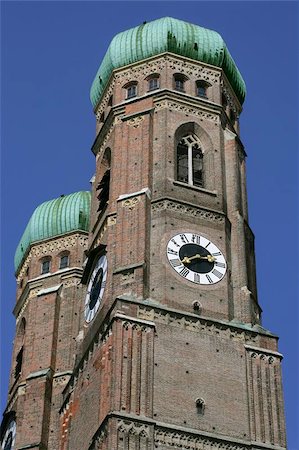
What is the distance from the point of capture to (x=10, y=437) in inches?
1976

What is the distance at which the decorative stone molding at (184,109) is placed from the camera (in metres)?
47.8

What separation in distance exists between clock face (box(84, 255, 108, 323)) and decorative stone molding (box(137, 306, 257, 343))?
2999 mm

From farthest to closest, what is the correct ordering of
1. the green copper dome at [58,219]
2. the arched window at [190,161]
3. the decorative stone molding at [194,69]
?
the green copper dome at [58,219]
the decorative stone molding at [194,69]
the arched window at [190,161]

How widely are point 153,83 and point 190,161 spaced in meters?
3.84

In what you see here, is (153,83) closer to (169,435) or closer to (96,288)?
(96,288)

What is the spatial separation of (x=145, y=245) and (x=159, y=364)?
466 centimetres

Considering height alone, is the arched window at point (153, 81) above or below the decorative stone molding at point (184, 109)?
above

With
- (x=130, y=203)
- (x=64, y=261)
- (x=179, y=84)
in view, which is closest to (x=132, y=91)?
(x=179, y=84)

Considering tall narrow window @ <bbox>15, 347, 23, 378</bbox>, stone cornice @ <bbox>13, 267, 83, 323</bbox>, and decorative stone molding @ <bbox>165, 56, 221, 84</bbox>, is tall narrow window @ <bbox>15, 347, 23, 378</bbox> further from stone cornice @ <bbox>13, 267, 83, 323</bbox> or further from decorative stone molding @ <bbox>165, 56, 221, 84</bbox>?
decorative stone molding @ <bbox>165, 56, 221, 84</bbox>

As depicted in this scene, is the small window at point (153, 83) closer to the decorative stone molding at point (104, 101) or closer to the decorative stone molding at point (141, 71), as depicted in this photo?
the decorative stone molding at point (141, 71)

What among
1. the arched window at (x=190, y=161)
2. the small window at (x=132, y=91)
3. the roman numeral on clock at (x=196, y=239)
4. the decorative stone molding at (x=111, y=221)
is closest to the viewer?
the roman numeral on clock at (x=196, y=239)

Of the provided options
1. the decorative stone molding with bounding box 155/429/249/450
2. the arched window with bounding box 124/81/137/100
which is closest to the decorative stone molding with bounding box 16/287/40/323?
the arched window with bounding box 124/81/137/100

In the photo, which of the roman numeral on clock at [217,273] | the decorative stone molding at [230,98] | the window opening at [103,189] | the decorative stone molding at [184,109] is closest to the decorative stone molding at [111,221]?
the window opening at [103,189]

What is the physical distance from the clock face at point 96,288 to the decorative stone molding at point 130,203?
177 cm
